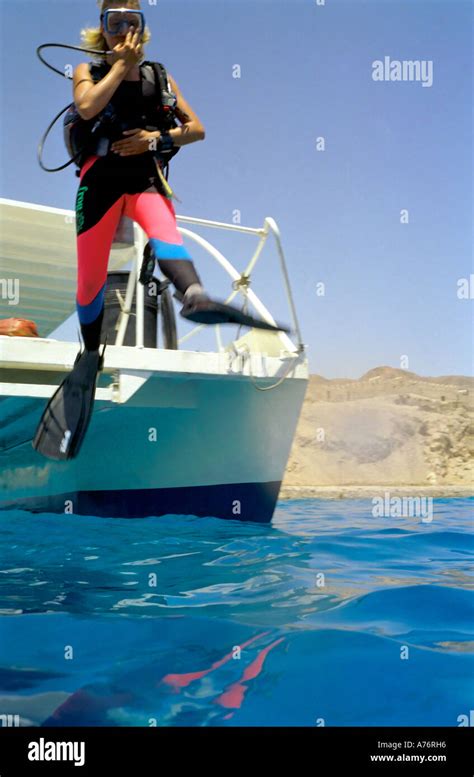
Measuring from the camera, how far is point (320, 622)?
283cm

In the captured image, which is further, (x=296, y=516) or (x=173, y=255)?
(x=296, y=516)

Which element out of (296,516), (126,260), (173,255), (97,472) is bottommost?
(296,516)

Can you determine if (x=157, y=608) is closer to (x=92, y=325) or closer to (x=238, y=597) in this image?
(x=238, y=597)

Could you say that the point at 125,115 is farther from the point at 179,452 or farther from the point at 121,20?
the point at 179,452

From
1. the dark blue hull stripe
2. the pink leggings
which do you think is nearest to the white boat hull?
the dark blue hull stripe

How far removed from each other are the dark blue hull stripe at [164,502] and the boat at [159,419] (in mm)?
11

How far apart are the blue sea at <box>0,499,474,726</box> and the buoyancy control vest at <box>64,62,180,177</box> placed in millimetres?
2056

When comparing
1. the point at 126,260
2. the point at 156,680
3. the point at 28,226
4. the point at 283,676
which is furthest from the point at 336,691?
the point at 126,260

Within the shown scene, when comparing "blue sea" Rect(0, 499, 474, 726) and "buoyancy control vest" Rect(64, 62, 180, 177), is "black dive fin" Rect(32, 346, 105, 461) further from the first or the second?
"buoyancy control vest" Rect(64, 62, 180, 177)

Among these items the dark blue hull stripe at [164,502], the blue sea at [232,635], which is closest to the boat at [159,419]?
the dark blue hull stripe at [164,502]

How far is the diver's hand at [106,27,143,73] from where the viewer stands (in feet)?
8.63

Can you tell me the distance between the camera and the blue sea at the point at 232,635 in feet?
6.64

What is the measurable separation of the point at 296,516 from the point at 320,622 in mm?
5968

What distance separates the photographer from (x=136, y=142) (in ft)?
9.30
